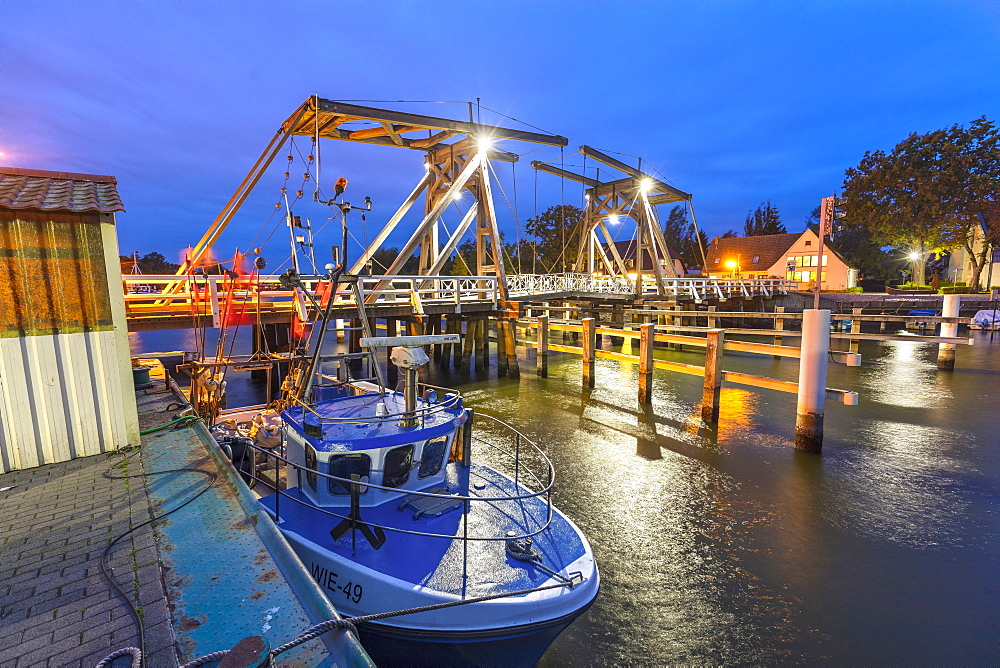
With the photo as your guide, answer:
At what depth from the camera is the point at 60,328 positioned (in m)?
5.97

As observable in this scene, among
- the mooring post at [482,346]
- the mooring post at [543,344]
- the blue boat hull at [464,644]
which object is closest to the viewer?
the blue boat hull at [464,644]

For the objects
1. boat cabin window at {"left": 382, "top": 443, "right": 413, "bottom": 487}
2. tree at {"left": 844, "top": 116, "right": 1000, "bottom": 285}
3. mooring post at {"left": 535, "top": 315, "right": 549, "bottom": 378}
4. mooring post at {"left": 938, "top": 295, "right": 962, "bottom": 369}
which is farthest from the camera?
tree at {"left": 844, "top": 116, "right": 1000, "bottom": 285}

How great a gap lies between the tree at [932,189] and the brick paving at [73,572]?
5890cm

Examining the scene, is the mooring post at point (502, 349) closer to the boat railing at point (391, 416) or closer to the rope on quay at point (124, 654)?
the boat railing at point (391, 416)

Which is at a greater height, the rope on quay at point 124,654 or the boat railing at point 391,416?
the boat railing at point 391,416

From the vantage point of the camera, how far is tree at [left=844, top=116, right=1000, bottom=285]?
40938mm

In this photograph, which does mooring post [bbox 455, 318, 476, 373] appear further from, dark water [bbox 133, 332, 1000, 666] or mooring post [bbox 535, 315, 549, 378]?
dark water [bbox 133, 332, 1000, 666]

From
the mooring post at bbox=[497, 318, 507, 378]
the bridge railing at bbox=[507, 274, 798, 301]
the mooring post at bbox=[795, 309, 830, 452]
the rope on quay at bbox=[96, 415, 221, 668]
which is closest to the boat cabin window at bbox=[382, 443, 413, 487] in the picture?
the rope on quay at bbox=[96, 415, 221, 668]

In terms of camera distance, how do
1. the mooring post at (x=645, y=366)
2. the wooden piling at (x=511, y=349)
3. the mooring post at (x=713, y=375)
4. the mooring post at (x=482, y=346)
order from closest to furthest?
1. the mooring post at (x=713, y=375)
2. the mooring post at (x=645, y=366)
3. the wooden piling at (x=511, y=349)
4. the mooring post at (x=482, y=346)

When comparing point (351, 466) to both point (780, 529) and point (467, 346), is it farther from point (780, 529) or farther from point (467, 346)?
point (467, 346)

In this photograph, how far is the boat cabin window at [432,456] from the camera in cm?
630

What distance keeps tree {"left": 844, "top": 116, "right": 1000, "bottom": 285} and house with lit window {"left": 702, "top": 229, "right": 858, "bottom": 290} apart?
17.7ft

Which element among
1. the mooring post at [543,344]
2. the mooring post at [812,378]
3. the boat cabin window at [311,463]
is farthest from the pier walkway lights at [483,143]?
the boat cabin window at [311,463]

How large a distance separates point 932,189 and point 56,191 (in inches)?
2332
